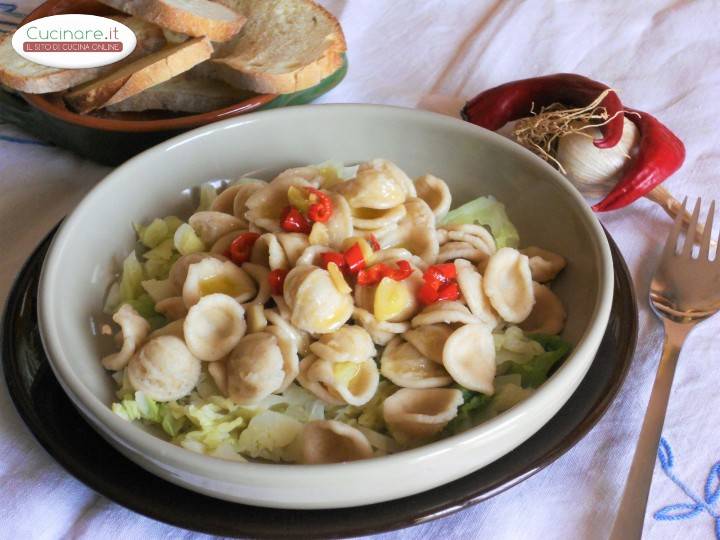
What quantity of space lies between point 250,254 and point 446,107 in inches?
34.1

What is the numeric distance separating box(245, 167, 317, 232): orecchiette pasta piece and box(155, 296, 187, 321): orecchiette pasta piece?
214 millimetres

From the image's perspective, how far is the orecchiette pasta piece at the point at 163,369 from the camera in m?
1.24

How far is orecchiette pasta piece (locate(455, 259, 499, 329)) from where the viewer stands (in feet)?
4.44

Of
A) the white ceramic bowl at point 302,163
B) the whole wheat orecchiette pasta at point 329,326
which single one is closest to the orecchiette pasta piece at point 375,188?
the whole wheat orecchiette pasta at point 329,326

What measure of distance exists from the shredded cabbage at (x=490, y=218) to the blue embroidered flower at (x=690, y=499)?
514 millimetres

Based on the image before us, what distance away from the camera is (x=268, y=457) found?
47.7 inches

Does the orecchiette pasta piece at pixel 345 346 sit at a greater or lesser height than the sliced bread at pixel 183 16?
lesser

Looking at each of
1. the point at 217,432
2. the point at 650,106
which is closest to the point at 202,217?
the point at 217,432

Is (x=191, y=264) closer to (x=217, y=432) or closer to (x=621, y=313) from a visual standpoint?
(x=217, y=432)

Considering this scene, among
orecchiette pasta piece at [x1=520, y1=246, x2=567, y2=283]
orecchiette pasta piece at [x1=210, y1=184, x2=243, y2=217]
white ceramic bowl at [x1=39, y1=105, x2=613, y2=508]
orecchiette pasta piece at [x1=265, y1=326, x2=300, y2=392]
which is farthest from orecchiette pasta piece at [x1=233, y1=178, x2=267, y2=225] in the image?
orecchiette pasta piece at [x1=520, y1=246, x2=567, y2=283]

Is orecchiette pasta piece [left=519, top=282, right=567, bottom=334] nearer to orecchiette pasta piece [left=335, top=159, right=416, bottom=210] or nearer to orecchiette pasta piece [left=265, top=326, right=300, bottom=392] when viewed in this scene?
orecchiette pasta piece [left=335, top=159, right=416, bottom=210]

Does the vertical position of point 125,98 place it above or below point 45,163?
above

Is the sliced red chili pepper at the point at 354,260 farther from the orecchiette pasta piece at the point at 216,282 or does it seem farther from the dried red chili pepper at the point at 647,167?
the dried red chili pepper at the point at 647,167

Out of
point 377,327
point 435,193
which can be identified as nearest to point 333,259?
point 377,327
